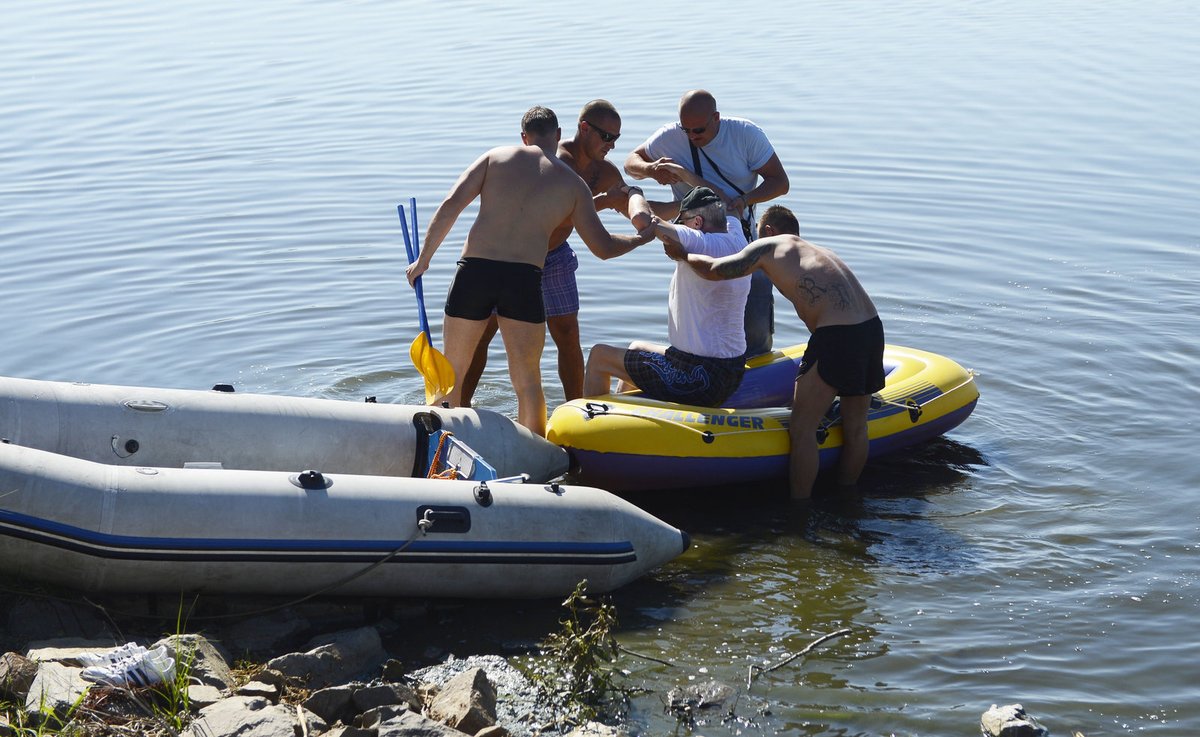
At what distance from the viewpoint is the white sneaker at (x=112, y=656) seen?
164 inches

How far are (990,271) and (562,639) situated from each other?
6749 mm

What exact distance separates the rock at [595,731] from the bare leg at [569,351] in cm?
293

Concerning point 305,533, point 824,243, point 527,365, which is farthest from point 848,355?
point 824,243

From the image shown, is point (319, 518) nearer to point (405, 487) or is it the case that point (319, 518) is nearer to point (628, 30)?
point (405, 487)

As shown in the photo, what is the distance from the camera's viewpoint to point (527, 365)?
6.49 meters

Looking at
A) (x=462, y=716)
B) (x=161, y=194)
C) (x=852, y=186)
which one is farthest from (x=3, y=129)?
(x=462, y=716)

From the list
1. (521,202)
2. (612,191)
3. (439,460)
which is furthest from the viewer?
(612,191)

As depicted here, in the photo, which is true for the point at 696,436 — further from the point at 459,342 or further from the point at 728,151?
the point at 728,151

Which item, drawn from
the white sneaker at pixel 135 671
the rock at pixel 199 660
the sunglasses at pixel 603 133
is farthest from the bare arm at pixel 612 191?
the white sneaker at pixel 135 671

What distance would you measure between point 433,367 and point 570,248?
1023mm

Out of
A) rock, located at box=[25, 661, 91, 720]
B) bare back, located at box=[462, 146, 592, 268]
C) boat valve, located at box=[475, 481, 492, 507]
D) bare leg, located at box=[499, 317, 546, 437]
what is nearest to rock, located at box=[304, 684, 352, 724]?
rock, located at box=[25, 661, 91, 720]

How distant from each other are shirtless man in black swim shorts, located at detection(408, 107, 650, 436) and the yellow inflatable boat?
1.66 ft

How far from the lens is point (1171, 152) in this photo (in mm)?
13242

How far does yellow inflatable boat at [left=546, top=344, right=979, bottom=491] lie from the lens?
6.26 meters
